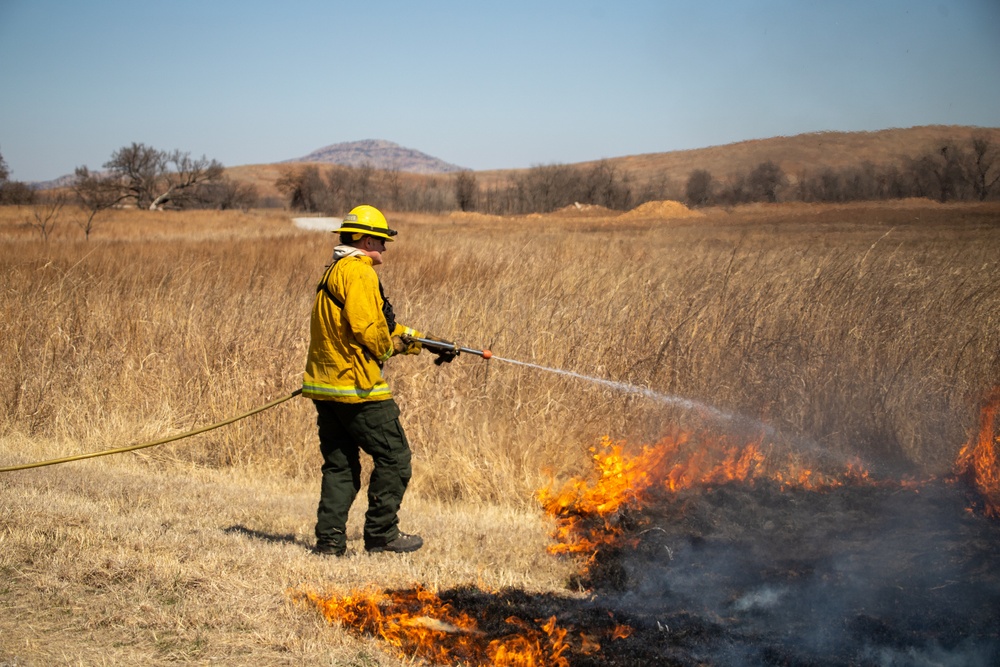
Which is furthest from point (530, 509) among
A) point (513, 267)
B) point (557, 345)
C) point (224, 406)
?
point (513, 267)

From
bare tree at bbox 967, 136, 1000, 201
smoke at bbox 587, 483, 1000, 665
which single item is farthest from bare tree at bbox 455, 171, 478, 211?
smoke at bbox 587, 483, 1000, 665

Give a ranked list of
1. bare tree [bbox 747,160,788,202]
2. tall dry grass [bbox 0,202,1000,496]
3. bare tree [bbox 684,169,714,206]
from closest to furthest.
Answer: tall dry grass [bbox 0,202,1000,496], bare tree [bbox 747,160,788,202], bare tree [bbox 684,169,714,206]

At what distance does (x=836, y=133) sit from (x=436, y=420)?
5111 mm

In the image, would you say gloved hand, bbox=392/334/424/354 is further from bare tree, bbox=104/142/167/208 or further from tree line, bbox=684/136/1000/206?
bare tree, bbox=104/142/167/208

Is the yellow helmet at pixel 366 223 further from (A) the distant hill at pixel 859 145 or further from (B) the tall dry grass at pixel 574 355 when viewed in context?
(A) the distant hill at pixel 859 145

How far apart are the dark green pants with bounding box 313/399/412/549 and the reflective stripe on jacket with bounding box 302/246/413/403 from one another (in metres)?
0.13

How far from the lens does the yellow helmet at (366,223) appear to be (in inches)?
171

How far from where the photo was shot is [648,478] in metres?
5.98

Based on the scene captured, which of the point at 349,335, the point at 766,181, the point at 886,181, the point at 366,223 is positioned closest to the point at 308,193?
the point at 766,181

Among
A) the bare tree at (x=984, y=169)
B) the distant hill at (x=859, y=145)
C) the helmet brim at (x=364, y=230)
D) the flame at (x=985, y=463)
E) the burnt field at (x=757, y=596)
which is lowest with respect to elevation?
the burnt field at (x=757, y=596)

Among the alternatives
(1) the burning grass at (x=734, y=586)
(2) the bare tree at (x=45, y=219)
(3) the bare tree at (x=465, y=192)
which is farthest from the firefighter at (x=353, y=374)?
(3) the bare tree at (x=465, y=192)

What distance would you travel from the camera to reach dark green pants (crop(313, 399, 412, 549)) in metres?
4.41

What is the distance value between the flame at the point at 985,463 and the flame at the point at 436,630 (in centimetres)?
281

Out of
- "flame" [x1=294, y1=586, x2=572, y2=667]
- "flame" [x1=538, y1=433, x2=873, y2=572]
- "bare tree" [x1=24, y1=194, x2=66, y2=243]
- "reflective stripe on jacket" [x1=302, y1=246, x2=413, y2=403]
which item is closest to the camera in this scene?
"flame" [x1=294, y1=586, x2=572, y2=667]
